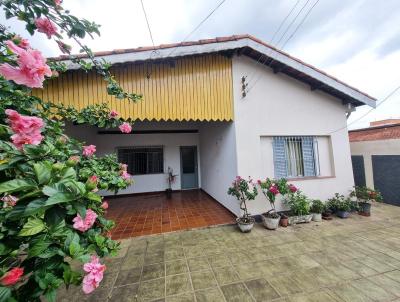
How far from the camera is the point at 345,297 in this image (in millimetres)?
2209

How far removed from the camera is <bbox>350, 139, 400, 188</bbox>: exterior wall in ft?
18.2

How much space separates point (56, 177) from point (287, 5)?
437 cm

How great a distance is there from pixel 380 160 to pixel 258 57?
524cm

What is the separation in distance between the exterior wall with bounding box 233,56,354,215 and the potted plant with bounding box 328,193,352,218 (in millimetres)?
190

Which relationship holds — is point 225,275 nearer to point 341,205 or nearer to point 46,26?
point 46,26

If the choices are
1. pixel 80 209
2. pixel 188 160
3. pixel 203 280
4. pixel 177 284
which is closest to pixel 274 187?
pixel 203 280

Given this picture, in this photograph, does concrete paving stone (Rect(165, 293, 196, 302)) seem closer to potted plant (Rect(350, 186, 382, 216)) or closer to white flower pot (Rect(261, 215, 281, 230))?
white flower pot (Rect(261, 215, 281, 230))

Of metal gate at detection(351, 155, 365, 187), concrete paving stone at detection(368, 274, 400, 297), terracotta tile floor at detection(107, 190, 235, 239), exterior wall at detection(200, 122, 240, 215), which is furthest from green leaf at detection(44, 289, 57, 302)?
metal gate at detection(351, 155, 365, 187)

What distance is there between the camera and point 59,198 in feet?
2.37

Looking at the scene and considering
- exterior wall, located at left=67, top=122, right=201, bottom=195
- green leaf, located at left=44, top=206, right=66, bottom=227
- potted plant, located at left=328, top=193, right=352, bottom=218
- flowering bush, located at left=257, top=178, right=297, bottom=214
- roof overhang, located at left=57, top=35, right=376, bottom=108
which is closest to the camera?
green leaf, located at left=44, top=206, right=66, bottom=227

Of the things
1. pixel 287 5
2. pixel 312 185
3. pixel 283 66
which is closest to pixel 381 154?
pixel 312 185

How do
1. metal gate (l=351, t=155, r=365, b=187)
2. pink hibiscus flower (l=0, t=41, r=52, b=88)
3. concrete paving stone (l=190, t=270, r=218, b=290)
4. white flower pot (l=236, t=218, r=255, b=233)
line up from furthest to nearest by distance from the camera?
metal gate (l=351, t=155, r=365, b=187) → white flower pot (l=236, t=218, r=255, b=233) → concrete paving stone (l=190, t=270, r=218, b=290) → pink hibiscus flower (l=0, t=41, r=52, b=88)

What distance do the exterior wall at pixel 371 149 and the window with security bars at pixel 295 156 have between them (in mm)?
2520

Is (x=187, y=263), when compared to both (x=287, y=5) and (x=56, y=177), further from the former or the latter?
(x=287, y=5)
